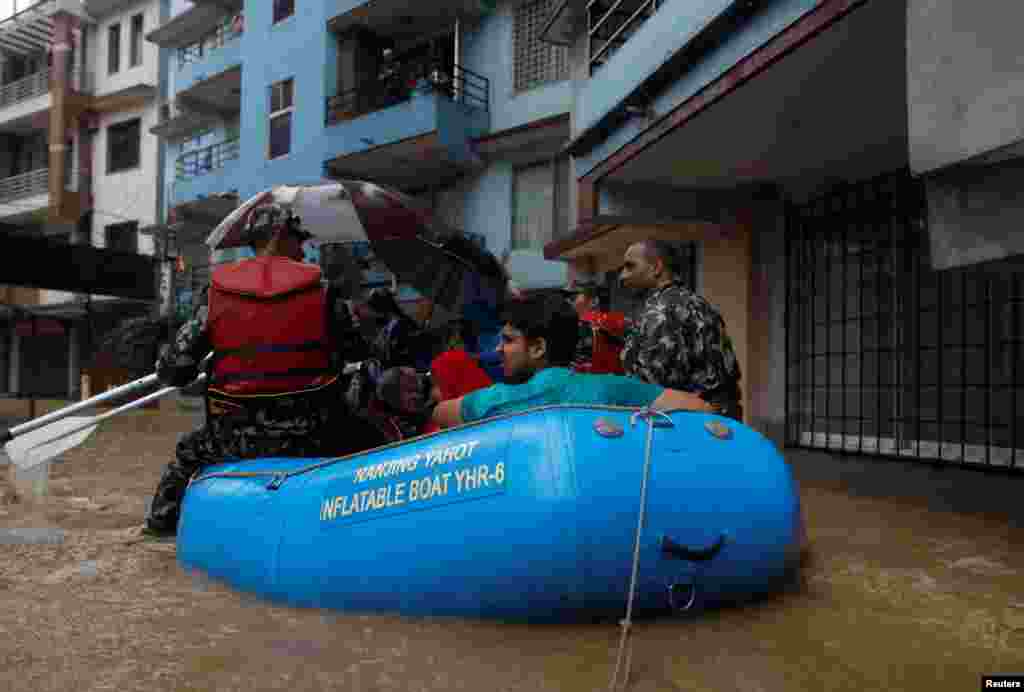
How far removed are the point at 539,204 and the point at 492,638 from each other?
13056 millimetres

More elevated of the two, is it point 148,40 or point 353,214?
point 148,40

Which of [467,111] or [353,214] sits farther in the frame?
[467,111]

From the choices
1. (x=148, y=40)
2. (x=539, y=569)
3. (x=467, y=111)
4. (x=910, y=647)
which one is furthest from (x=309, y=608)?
(x=148, y=40)

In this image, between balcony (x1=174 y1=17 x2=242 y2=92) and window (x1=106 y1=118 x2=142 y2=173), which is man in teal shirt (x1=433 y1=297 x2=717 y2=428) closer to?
balcony (x1=174 y1=17 x2=242 y2=92)

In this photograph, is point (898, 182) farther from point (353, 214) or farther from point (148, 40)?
point (148, 40)

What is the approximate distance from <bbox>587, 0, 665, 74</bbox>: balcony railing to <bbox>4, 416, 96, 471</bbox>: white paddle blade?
602cm

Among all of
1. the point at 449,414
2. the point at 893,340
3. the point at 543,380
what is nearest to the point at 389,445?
the point at 449,414

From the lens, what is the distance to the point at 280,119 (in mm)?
19078

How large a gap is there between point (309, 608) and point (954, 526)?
13.0 ft

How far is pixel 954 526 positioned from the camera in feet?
17.1

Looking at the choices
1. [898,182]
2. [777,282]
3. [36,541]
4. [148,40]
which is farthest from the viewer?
[148,40]

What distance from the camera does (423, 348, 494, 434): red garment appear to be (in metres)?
4.68

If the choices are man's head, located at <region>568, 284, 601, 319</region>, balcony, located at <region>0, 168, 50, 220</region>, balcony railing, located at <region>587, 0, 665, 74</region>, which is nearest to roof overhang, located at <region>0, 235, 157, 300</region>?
balcony railing, located at <region>587, 0, 665, 74</region>

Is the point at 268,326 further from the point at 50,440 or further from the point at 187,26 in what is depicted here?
the point at 187,26
